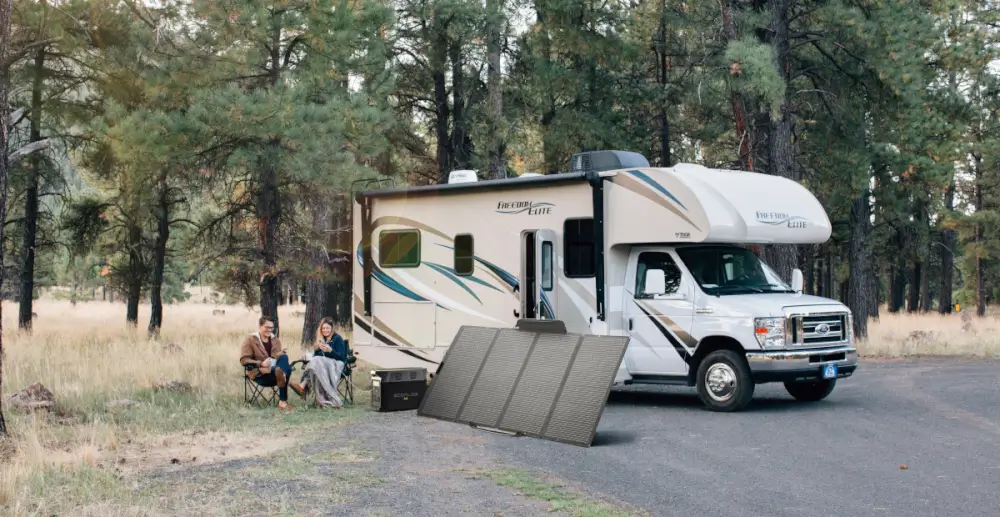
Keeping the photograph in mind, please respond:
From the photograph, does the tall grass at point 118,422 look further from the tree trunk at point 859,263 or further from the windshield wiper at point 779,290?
the tree trunk at point 859,263

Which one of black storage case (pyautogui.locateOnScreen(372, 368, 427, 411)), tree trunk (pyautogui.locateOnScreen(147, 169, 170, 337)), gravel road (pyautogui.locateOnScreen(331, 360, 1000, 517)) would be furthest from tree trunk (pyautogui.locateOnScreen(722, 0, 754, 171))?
tree trunk (pyautogui.locateOnScreen(147, 169, 170, 337))

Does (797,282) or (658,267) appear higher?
(658,267)

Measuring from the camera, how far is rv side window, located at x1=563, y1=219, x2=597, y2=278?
13414 mm

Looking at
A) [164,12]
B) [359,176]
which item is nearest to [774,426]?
[359,176]

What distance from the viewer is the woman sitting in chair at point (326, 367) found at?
12984 mm

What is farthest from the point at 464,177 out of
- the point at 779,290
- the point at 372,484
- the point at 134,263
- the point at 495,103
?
the point at 134,263

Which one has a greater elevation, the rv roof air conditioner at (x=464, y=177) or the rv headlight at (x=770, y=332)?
the rv roof air conditioner at (x=464, y=177)

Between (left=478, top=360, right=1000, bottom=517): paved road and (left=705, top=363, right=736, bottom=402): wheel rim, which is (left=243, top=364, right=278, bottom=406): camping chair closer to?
(left=478, top=360, right=1000, bottom=517): paved road

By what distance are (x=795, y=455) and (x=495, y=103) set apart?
1469 cm

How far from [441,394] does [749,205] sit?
4.40m

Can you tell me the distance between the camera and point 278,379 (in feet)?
42.0

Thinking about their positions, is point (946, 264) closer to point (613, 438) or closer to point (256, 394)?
point (256, 394)

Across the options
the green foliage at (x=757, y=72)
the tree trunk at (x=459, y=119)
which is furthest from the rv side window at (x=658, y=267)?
the tree trunk at (x=459, y=119)

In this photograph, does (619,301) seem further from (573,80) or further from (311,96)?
(573,80)
